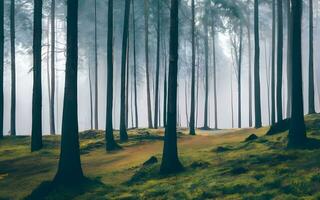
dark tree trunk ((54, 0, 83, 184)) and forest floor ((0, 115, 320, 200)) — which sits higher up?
dark tree trunk ((54, 0, 83, 184))

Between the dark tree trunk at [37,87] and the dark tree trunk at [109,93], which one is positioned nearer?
the dark tree trunk at [37,87]

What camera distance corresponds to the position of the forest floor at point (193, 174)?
12.2 metres

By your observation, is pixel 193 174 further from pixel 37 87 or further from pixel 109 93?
pixel 37 87

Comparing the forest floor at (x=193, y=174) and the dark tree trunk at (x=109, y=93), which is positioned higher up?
the dark tree trunk at (x=109, y=93)

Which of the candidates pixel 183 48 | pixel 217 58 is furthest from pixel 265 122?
pixel 183 48

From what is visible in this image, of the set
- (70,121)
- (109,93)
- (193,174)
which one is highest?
(109,93)

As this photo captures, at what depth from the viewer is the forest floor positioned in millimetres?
12172

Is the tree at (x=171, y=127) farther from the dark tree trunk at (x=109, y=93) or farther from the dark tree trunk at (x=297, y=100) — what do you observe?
the dark tree trunk at (x=109, y=93)

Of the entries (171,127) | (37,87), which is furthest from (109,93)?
(171,127)

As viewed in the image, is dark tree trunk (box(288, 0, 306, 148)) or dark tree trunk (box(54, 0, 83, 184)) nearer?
dark tree trunk (box(54, 0, 83, 184))

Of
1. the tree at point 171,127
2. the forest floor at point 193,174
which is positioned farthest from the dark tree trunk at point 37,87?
the tree at point 171,127

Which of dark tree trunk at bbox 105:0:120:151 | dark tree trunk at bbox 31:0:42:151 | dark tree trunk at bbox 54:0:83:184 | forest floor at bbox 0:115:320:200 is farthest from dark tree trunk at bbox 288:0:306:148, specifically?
dark tree trunk at bbox 31:0:42:151

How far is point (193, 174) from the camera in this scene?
15164 millimetres

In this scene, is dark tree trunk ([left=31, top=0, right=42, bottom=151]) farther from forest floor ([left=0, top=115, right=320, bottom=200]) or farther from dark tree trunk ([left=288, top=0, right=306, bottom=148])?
dark tree trunk ([left=288, top=0, right=306, bottom=148])
